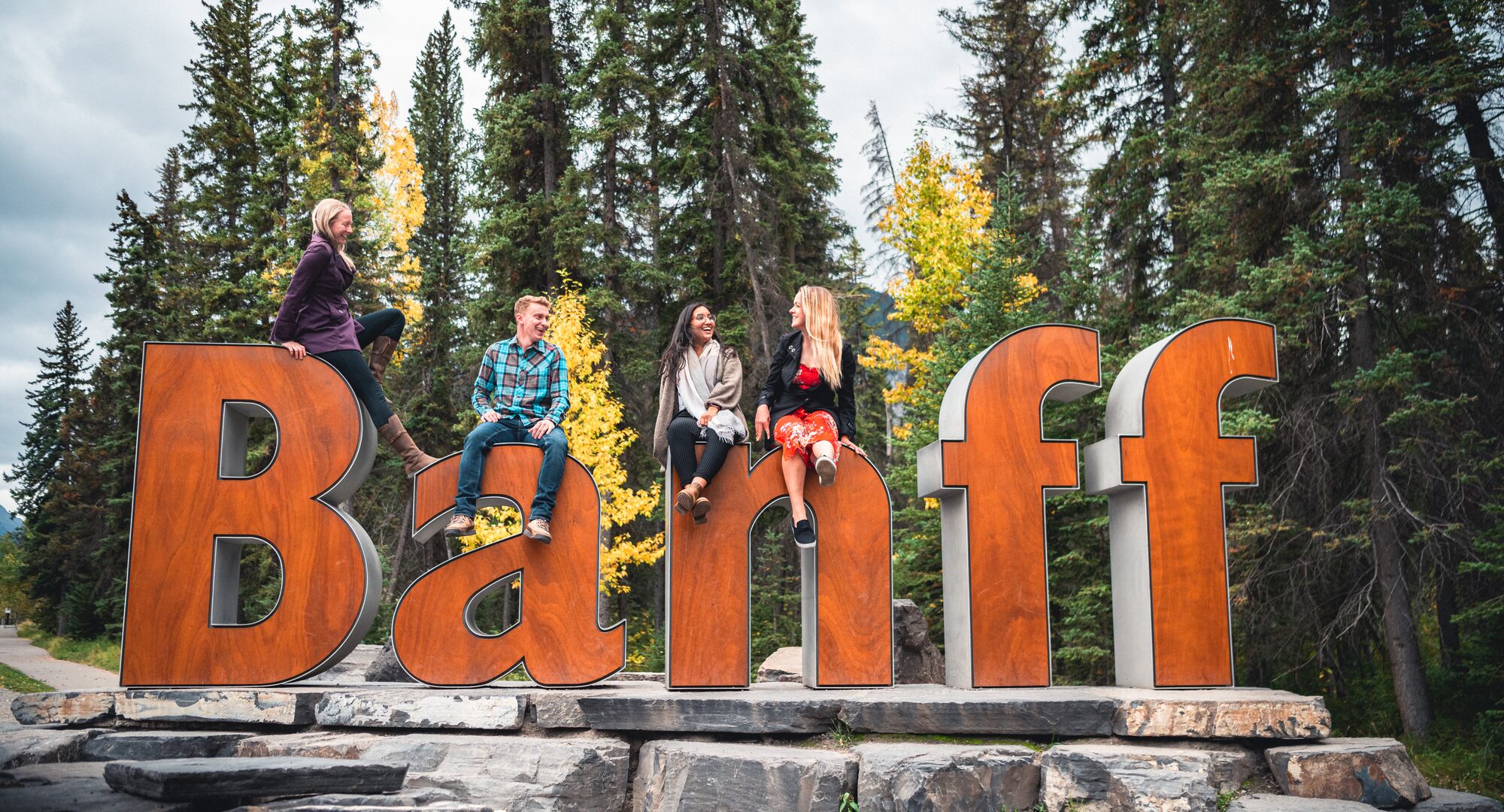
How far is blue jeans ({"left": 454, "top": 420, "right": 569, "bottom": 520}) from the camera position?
6191 mm

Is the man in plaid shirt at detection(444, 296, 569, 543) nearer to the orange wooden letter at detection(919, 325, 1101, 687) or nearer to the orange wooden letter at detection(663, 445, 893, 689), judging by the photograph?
the orange wooden letter at detection(663, 445, 893, 689)

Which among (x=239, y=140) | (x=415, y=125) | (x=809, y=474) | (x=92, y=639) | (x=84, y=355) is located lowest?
(x=92, y=639)

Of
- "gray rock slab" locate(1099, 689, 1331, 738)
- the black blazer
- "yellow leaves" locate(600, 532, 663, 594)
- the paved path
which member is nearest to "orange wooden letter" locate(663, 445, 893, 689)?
the black blazer

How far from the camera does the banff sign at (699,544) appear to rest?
610 centimetres

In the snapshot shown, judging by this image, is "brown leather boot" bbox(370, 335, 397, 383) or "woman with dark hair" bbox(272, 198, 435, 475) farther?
"brown leather boot" bbox(370, 335, 397, 383)

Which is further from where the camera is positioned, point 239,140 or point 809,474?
point 239,140

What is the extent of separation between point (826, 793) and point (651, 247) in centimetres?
1928

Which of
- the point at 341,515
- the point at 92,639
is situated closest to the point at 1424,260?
the point at 341,515

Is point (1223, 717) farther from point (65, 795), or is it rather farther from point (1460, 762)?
point (1460, 762)

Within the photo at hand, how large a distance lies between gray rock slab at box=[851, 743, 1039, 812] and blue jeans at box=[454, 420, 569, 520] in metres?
2.51

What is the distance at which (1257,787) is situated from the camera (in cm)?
527

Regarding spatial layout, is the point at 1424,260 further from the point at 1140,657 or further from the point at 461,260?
the point at 461,260

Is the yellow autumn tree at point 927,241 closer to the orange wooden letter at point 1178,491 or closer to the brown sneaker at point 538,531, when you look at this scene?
the orange wooden letter at point 1178,491

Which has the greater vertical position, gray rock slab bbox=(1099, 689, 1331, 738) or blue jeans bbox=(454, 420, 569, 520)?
blue jeans bbox=(454, 420, 569, 520)
